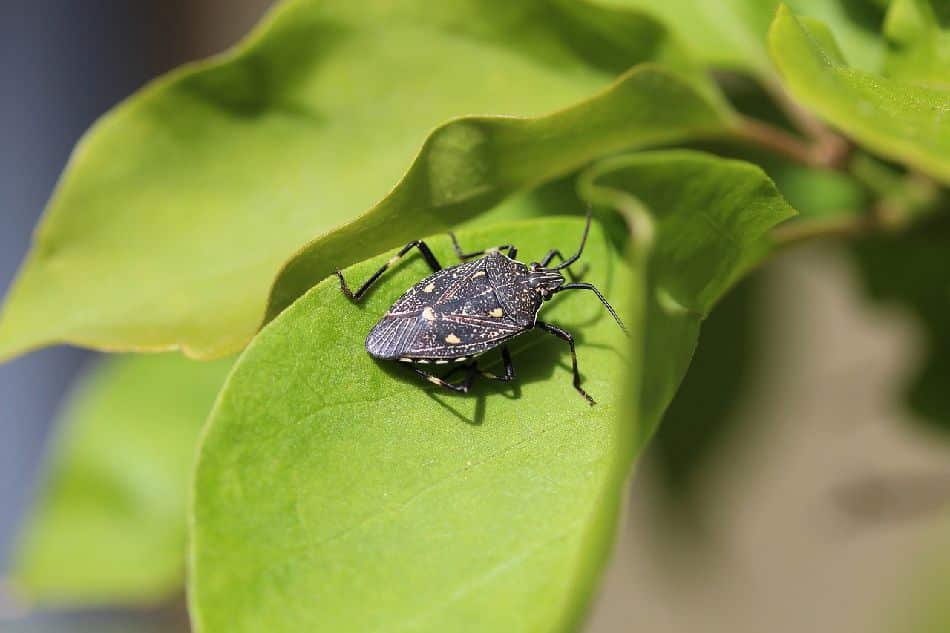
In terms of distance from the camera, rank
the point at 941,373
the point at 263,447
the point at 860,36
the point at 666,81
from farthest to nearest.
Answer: the point at 941,373
the point at 860,36
the point at 666,81
the point at 263,447

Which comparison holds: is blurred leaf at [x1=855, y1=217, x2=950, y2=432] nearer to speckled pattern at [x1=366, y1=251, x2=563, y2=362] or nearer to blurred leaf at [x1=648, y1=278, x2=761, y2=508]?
blurred leaf at [x1=648, y1=278, x2=761, y2=508]

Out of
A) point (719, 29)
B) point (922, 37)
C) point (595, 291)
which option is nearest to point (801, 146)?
point (719, 29)

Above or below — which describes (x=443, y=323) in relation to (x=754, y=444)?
above

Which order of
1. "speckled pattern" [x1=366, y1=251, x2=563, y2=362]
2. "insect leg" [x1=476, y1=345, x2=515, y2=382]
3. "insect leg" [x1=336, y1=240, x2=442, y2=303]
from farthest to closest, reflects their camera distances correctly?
"speckled pattern" [x1=366, y1=251, x2=563, y2=362], "insect leg" [x1=476, y1=345, x2=515, y2=382], "insect leg" [x1=336, y1=240, x2=442, y2=303]

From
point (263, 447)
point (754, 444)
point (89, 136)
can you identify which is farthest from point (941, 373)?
point (89, 136)

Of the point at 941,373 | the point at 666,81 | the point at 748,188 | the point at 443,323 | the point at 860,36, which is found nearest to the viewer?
the point at 748,188

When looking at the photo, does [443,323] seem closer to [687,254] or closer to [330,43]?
[330,43]

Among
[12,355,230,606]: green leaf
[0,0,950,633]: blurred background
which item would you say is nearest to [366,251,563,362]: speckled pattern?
[0,0,950,633]: blurred background
